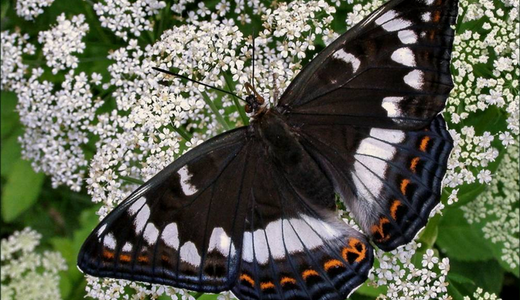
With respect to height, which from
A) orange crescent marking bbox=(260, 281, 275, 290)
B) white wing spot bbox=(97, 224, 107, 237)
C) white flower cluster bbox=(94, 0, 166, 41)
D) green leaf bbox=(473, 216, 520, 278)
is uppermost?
white flower cluster bbox=(94, 0, 166, 41)

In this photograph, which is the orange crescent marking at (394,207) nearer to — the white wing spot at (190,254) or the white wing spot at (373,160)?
the white wing spot at (373,160)

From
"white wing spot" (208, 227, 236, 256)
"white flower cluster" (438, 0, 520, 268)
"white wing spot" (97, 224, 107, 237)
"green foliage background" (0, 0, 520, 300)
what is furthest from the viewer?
"green foliage background" (0, 0, 520, 300)

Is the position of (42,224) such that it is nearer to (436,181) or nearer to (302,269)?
(302,269)

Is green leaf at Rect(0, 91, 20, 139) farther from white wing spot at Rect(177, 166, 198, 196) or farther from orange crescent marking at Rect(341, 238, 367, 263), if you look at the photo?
orange crescent marking at Rect(341, 238, 367, 263)

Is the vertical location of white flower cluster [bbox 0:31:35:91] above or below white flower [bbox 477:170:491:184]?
above

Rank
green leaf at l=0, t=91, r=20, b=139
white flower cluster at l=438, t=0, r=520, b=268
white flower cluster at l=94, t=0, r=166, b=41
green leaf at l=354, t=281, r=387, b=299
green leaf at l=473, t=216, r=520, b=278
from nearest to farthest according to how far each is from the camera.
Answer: white flower cluster at l=438, t=0, r=520, b=268 < green leaf at l=354, t=281, r=387, b=299 < white flower cluster at l=94, t=0, r=166, b=41 < green leaf at l=473, t=216, r=520, b=278 < green leaf at l=0, t=91, r=20, b=139

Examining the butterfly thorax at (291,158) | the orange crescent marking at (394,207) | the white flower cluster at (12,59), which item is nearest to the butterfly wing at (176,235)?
the butterfly thorax at (291,158)

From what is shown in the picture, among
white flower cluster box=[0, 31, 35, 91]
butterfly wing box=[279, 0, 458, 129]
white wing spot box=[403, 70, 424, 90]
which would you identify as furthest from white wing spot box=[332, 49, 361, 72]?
white flower cluster box=[0, 31, 35, 91]

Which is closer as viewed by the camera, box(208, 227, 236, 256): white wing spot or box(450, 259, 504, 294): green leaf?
box(208, 227, 236, 256): white wing spot
